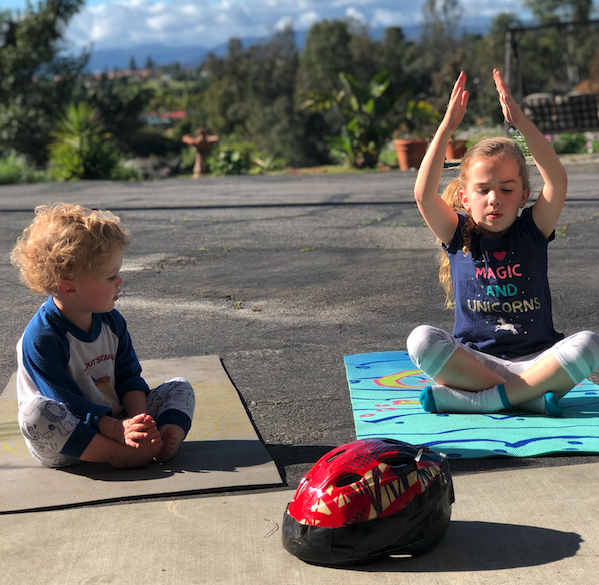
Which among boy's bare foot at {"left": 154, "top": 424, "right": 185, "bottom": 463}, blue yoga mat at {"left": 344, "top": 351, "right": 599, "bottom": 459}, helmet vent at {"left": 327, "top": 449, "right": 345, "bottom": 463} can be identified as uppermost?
helmet vent at {"left": 327, "top": 449, "right": 345, "bottom": 463}

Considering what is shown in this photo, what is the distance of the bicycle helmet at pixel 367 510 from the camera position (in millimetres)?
2137

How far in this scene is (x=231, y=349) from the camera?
14.9ft

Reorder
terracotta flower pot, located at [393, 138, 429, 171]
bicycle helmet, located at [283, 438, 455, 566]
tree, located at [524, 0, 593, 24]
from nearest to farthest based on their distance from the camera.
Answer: bicycle helmet, located at [283, 438, 455, 566], terracotta flower pot, located at [393, 138, 429, 171], tree, located at [524, 0, 593, 24]

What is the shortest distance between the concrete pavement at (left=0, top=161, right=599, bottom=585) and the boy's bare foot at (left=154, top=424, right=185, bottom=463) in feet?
1.13

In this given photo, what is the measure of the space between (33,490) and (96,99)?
3127 centimetres

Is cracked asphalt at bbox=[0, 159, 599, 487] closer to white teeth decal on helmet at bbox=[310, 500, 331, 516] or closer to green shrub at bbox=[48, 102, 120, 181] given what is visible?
white teeth decal on helmet at bbox=[310, 500, 331, 516]

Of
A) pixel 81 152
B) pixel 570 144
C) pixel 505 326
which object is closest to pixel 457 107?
pixel 505 326

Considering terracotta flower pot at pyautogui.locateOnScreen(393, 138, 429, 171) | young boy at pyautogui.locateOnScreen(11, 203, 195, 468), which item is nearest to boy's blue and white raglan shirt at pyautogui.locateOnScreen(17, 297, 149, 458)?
young boy at pyautogui.locateOnScreen(11, 203, 195, 468)

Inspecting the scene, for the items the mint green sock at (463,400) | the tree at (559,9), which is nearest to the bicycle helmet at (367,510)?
the mint green sock at (463,400)

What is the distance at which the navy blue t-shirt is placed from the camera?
3521 millimetres

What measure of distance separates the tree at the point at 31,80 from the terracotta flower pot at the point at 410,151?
49.9 ft

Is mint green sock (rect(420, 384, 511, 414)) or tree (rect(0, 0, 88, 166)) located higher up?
tree (rect(0, 0, 88, 166))

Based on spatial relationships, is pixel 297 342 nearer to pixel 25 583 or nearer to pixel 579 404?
pixel 579 404

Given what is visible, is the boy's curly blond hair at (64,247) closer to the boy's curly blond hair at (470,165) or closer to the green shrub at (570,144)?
the boy's curly blond hair at (470,165)
